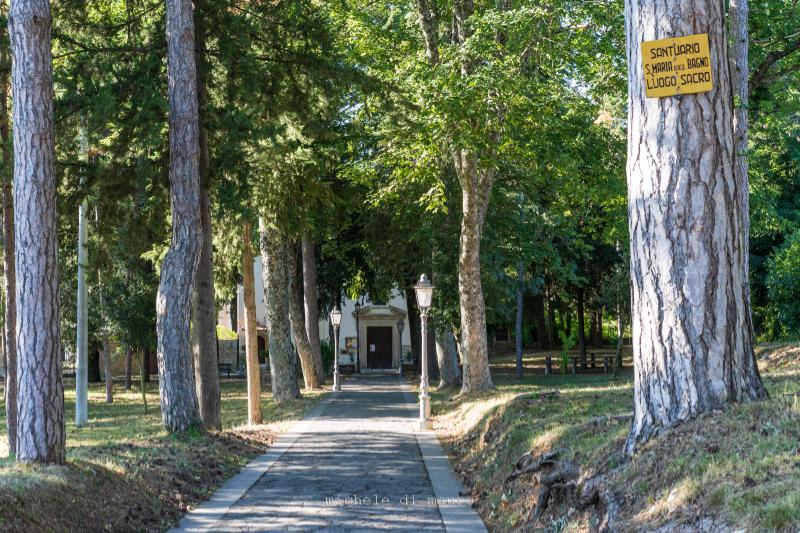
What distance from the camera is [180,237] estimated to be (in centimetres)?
1498

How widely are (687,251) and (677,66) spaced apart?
1.41 metres

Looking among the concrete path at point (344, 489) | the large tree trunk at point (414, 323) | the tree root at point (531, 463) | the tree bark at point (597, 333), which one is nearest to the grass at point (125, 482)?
the concrete path at point (344, 489)

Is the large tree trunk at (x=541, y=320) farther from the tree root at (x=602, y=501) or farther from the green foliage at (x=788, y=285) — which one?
the tree root at (x=602, y=501)

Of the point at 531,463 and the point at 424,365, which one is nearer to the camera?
the point at 531,463

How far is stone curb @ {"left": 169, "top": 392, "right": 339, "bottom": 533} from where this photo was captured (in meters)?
9.46

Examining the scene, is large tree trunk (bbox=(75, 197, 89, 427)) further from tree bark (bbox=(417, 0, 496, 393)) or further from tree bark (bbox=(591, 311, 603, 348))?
tree bark (bbox=(591, 311, 603, 348))

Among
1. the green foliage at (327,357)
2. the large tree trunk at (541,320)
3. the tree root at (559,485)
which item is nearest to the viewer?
the tree root at (559,485)

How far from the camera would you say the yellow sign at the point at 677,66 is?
7.13 metres

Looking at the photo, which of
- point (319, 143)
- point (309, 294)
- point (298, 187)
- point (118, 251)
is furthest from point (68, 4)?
point (309, 294)

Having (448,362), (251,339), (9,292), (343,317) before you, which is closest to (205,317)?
(251,339)

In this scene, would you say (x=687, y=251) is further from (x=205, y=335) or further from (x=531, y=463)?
(x=205, y=335)

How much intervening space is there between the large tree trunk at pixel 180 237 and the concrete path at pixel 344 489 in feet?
5.45

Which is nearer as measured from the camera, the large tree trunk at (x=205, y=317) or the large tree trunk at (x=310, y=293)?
the large tree trunk at (x=205, y=317)

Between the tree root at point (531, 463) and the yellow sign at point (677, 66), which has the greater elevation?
the yellow sign at point (677, 66)
